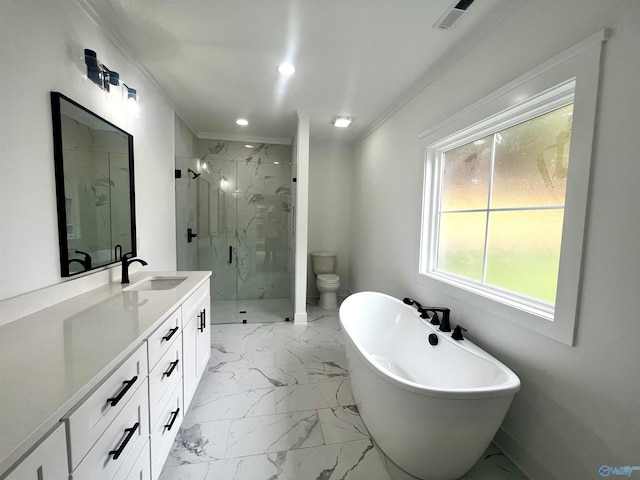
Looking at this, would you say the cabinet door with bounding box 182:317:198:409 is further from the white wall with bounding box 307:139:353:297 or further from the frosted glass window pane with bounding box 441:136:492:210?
the white wall with bounding box 307:139:353:297

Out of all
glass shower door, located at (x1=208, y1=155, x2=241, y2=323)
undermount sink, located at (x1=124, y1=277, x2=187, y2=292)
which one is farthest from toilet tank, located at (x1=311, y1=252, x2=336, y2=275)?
undermount sink, located at (x1=124, y1=277, x2=187, y2=292)

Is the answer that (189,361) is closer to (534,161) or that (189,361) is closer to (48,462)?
(48,462)

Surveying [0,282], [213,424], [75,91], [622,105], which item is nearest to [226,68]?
[75,91]

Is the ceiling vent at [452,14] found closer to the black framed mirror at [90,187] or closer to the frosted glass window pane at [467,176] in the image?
the frosted glass window pane at [467,176]

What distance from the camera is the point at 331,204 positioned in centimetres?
422

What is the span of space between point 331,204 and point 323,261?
0.96 metres

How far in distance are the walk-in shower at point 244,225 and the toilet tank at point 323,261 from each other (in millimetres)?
435

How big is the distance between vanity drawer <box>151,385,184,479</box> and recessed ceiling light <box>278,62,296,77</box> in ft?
7.72

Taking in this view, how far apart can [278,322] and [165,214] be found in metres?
1.81

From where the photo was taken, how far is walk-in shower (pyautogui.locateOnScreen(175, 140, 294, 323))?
3.65 meters

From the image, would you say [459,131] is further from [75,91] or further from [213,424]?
[213,424]

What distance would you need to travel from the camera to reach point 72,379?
27.4 inches

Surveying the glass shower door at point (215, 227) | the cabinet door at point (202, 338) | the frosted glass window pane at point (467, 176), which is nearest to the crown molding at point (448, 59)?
the frosted glass window pane at point (467, 176)

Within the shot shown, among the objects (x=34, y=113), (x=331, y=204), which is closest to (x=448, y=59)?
(x=34, y=113)
